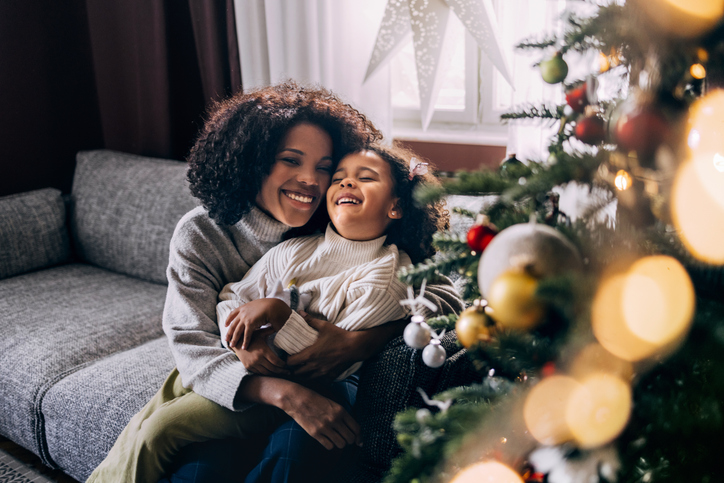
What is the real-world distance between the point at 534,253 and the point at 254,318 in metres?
0.69

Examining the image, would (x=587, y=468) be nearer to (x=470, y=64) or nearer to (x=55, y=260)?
(x=470, y=64)

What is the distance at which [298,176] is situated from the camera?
4.11 ft

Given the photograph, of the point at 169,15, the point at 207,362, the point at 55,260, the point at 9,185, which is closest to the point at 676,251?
the point at 207,362

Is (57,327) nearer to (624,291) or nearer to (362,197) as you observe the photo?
(362,197)

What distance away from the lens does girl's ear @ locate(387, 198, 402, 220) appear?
3.98 feet

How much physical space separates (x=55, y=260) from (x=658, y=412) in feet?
8.03

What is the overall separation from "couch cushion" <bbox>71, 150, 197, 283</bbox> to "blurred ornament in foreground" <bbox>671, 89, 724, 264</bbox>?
1758 mm

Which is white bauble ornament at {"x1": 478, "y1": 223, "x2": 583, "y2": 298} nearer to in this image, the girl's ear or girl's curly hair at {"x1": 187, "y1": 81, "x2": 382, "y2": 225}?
the girl's ear

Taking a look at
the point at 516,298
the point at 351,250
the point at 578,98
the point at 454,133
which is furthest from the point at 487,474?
the point at 454,133

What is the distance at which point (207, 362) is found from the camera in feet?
3.63

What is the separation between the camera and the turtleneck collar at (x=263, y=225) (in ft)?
4.29

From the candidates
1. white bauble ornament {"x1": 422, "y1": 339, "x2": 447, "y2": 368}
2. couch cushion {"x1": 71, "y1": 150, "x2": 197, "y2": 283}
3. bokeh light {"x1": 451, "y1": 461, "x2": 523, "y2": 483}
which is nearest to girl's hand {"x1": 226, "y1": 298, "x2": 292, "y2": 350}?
white bauble ornament {"x1": 422, "y1": 339, "x2": 447, "y2": 368}

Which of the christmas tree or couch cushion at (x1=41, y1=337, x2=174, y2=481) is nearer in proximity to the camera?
the christmas tree

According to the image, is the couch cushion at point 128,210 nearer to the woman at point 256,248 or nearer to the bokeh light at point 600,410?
the woman at point 256,248
